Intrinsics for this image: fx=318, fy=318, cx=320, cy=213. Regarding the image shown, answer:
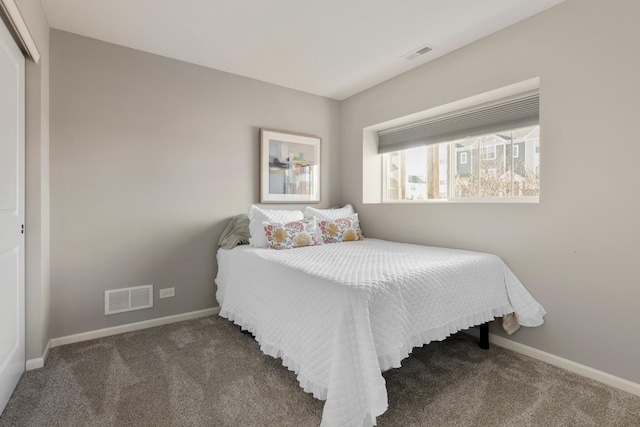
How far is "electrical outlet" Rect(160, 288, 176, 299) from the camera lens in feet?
9.28

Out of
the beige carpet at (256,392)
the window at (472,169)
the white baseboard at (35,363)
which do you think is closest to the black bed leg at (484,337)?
the beige carpet at (256,392)

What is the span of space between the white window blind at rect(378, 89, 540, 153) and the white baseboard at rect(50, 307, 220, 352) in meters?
2.58

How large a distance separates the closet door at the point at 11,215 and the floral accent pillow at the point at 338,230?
214 cm

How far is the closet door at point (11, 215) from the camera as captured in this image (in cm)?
160

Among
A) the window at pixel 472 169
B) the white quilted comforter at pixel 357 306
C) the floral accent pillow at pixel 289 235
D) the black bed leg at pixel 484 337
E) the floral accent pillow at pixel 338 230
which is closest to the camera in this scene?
the white quilted comforter at pixel 357 306

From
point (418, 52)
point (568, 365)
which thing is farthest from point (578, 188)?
point (418, 52)

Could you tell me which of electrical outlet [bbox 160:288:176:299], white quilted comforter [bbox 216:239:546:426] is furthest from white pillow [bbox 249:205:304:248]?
electrical outlet [bbox 160:288:176:299]

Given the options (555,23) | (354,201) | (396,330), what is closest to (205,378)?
(396,330)

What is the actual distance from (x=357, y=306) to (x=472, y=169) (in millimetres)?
2112

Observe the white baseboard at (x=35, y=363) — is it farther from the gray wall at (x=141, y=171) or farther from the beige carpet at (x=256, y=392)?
the gray wall at (x=141, y=171)

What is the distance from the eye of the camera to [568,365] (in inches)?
80.9

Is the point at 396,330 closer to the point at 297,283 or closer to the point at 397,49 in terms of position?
the point at 297,283

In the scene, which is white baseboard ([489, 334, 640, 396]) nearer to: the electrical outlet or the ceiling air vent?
the ceiling air vent

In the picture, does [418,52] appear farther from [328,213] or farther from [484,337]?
[484,337]
